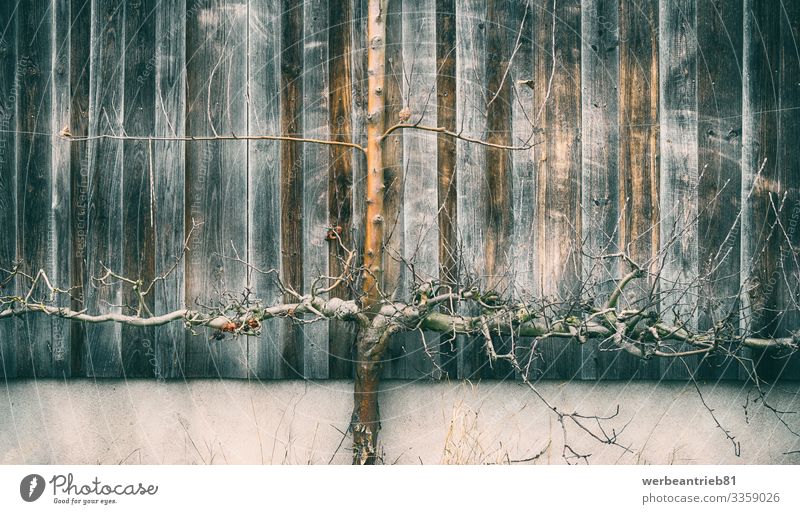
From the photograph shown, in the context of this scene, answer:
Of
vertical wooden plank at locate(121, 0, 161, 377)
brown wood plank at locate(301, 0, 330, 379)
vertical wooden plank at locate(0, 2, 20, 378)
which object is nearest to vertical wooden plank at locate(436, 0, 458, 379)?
brown wood plank at locate(301, 0, 330, 379)

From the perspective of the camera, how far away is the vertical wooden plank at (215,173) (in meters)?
3.80

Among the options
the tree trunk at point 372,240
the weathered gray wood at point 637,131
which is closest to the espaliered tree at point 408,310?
the tree trunk at point 372,240

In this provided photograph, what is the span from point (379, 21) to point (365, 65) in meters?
0.23

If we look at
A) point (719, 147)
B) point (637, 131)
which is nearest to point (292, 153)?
point (637, 131)

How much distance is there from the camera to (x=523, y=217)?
3.77 meters

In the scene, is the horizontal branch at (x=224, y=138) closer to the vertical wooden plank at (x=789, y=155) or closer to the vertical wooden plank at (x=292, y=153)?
the vertical wooden plank at (x=292, y=153)

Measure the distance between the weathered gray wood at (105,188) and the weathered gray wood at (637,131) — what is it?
2628 mm

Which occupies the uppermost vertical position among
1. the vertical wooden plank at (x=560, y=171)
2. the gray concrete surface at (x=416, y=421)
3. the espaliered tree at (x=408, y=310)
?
the vertical wooden plank at (x=560, y=171)

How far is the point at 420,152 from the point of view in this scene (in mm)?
3775

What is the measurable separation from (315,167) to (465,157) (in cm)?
78

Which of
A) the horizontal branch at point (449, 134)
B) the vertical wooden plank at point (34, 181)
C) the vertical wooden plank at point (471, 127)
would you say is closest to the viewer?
the horizontal branch at point (449, 134)

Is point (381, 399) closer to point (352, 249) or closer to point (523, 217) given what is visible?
point (352, 249)

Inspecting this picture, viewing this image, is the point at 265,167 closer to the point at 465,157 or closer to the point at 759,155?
the point at 465,157
